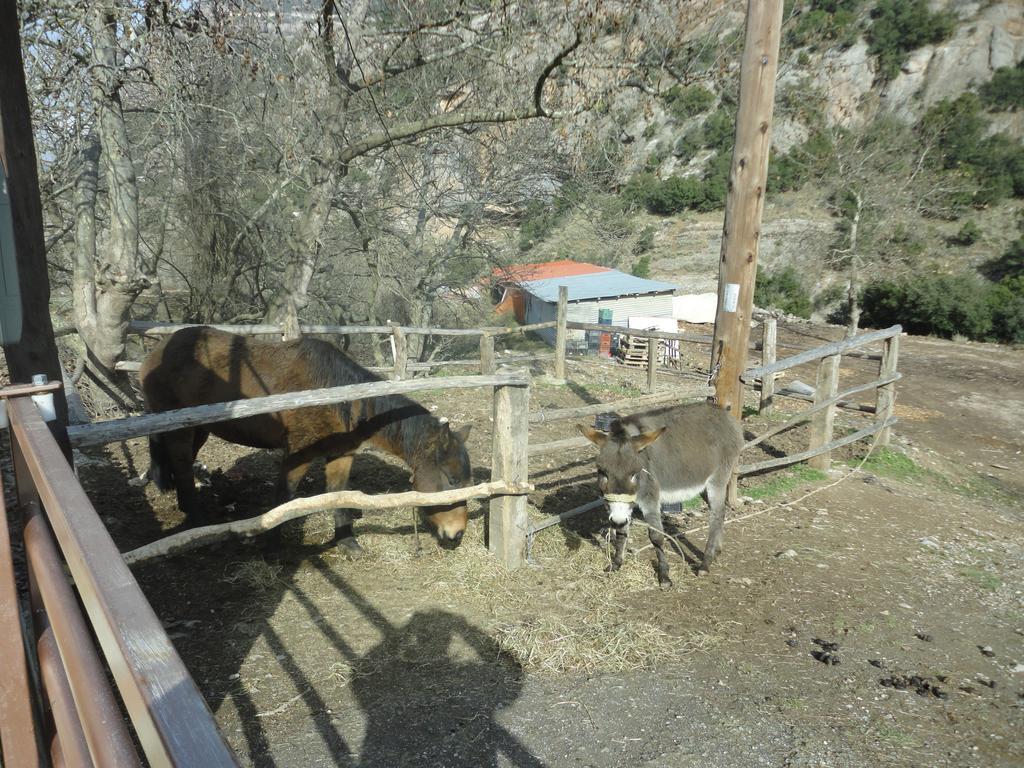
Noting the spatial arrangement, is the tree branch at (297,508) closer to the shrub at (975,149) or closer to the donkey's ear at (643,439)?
the donkey's ear at (643,439)

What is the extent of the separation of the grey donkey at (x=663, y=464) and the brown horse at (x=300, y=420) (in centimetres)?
119

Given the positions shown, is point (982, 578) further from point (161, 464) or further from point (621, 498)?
point (161, 464)

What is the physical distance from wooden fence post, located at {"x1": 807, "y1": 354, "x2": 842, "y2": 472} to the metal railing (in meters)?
7.09

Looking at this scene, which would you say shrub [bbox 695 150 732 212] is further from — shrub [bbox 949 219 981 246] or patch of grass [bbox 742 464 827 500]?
patch of grass [bbox 742 464 827 500]

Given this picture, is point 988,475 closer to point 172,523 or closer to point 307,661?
point 307,661

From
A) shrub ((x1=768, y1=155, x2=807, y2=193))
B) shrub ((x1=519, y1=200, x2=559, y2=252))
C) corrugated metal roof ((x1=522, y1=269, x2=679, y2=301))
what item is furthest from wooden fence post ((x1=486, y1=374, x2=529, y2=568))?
shrub ((x1=768, y1=155, x2=807, y2=193))

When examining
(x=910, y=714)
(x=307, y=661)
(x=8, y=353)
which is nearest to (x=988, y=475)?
(x=910, y=714)

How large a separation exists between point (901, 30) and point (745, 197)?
178ft

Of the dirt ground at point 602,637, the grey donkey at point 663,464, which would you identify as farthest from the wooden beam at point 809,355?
the dirt ground at point 602,637

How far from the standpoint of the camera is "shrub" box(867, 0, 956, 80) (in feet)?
144

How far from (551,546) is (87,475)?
15.0ft

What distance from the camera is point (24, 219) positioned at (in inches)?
97.1

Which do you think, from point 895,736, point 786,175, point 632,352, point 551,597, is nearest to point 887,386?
point 895,736

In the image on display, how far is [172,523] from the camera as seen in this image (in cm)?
515
